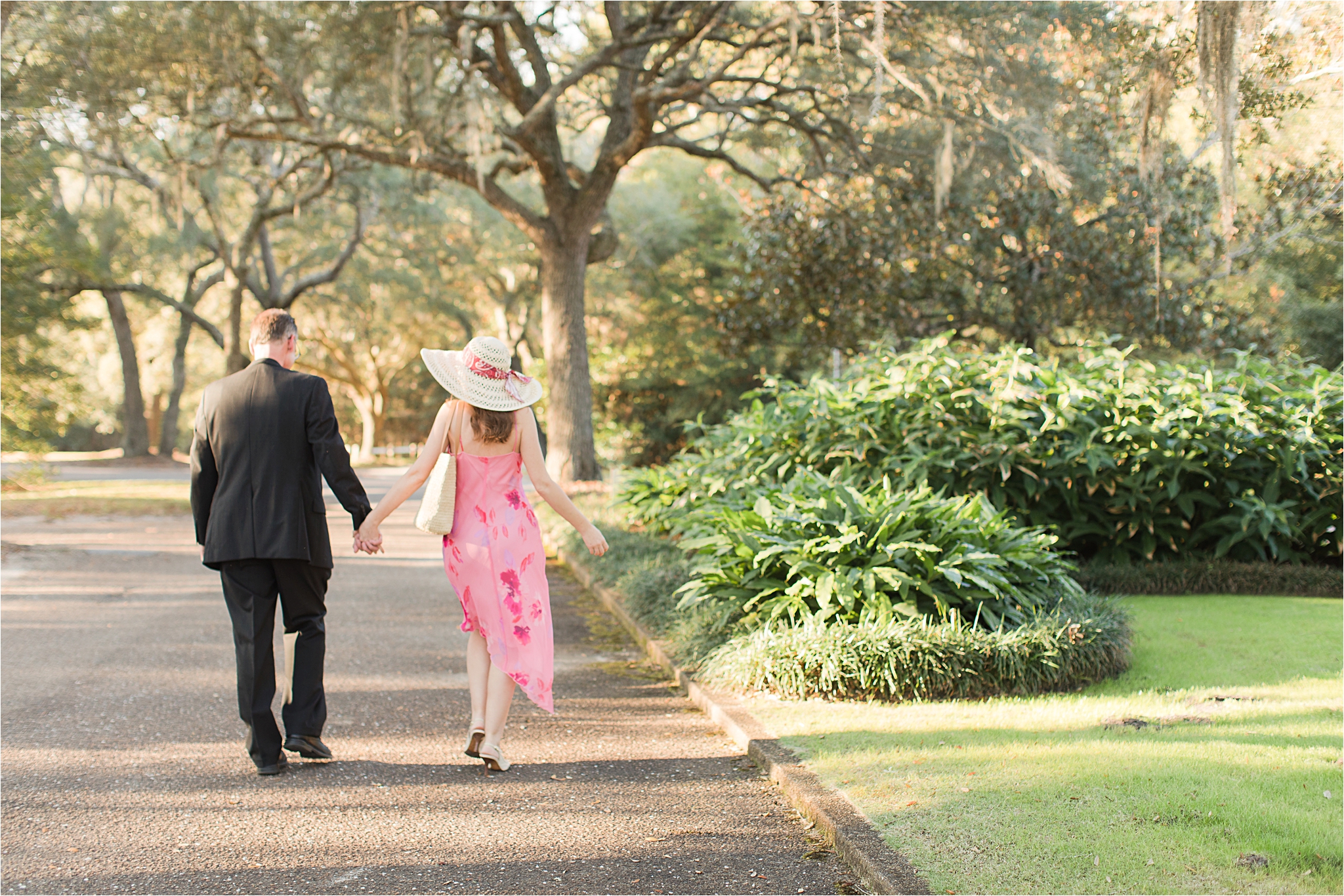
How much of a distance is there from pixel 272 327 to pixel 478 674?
1.98 metres

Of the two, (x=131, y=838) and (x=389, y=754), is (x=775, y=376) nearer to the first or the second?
(x=389, y=754)

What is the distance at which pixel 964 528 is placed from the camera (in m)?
6.68

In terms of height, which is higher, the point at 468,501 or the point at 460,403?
the point at 460,403

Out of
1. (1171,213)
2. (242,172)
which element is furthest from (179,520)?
(1171,213)

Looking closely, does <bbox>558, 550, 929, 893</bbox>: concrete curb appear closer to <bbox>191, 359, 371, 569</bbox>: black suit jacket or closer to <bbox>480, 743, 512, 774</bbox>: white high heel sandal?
<bbox>480, 743, 512, 774</bbox>: white high heel sandal

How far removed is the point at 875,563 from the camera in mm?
6266

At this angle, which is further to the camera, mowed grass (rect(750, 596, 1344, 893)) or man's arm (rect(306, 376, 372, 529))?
man's arm (rect(306, 376, 372, 529))

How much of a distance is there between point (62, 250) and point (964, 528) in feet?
66.7

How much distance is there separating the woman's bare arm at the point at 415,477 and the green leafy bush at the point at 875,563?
2.29m

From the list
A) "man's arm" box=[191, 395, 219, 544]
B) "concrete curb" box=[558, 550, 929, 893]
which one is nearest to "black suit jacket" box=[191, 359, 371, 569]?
"man's arm" box=[191, 395, 219, 544]

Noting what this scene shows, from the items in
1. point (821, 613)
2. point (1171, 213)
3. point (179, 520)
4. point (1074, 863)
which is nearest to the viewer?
point (1074, 863)

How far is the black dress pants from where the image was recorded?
15.6 feet

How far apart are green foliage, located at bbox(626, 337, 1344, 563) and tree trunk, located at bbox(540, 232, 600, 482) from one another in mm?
7786

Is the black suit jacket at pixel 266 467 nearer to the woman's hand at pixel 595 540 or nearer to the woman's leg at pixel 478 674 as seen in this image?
the woman's leg at pixel 478 674
